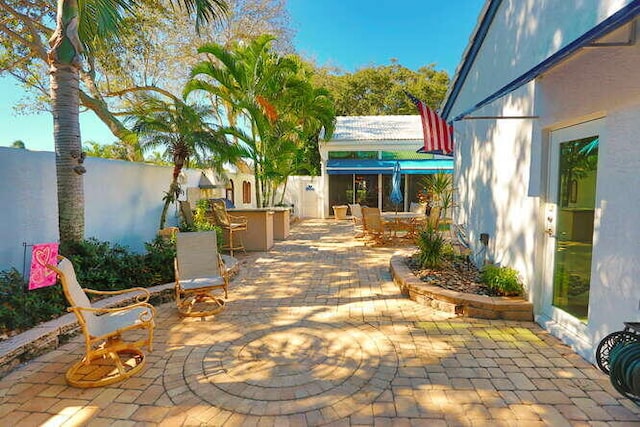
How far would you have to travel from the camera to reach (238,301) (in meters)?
6.65

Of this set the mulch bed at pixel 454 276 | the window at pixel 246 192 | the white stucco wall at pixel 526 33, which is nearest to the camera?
the white stucco wall at pixel 526 33

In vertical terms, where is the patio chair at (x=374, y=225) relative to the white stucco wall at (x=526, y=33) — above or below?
below

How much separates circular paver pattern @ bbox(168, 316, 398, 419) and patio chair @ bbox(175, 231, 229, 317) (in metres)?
1.27

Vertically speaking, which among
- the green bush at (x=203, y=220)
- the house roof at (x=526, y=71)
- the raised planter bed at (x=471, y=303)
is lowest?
the raised planter bed at (x=471, y=303)

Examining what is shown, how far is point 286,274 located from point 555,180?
236 inches

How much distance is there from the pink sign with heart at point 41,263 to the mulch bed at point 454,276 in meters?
6.18

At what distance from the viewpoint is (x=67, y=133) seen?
614 centimetres

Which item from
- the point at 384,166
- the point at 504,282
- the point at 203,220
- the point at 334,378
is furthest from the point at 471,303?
the point at 384,166

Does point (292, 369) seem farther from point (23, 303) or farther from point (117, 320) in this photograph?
point (23, 303)

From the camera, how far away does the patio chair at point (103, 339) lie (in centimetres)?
384

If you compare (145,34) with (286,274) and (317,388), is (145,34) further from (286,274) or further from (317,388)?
(317,388)

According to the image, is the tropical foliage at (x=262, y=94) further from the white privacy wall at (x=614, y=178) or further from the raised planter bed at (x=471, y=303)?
the white privacy wall at (x=614, y=178)

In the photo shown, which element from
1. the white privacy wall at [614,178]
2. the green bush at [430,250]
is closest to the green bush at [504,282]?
the green bush at [430,250]

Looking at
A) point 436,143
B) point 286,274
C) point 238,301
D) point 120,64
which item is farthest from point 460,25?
point 238,301
